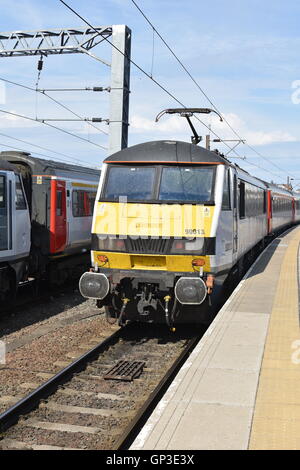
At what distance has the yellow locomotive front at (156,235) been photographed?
28.6ft

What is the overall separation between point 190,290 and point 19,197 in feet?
15.2

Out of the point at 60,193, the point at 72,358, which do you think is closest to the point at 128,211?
the point at 72,358

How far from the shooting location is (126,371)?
7719mm

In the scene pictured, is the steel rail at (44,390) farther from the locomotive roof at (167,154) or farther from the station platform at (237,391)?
the locomotive roof at (167,154)

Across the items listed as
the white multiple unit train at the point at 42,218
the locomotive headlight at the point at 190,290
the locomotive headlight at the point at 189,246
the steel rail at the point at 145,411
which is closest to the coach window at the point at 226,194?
the locomotive headlight at the point at 189,246

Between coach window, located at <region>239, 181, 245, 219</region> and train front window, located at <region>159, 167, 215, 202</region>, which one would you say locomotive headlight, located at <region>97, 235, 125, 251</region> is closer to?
train front window, located at <region>159, 167, 215, 202</region>

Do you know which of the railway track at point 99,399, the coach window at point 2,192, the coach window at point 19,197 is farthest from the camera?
the coach window at point 19,197

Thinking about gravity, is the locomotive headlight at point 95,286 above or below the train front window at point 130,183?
below

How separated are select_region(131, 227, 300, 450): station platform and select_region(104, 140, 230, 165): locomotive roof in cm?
275

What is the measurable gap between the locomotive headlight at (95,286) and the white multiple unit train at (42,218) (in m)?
2.34

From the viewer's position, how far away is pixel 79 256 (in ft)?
49.9

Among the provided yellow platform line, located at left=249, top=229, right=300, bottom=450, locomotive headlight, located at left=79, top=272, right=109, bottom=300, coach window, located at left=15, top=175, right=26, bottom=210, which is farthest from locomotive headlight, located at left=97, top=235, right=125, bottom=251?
yellow platform line, located at left=249, top=229, right=300, bottom=450

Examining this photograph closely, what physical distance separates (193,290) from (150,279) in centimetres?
80

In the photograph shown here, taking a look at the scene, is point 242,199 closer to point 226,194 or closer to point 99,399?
point 226,194
